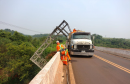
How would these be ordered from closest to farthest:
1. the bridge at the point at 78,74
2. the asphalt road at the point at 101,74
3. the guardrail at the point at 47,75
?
the guardrail at the point at 47,75 → the bridge at the point at 78,74 → the asphalt road at the point at 101,74

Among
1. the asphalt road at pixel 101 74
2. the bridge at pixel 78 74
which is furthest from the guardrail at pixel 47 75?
the asphalt road at pixel 101 74

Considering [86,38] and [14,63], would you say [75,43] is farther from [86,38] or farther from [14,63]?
[14,63]

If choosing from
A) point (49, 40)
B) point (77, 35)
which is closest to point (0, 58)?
point (49, 40)

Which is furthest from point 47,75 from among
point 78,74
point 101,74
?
point 101,74

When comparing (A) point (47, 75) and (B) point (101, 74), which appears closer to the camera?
(A) point (47, 75)

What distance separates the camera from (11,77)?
1032 inches

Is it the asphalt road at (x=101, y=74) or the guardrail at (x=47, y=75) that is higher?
the guardrail at (x=47, y=75)

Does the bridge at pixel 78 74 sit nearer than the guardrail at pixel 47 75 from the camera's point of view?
No

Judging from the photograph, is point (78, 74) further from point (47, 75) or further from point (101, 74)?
point (47, 75)

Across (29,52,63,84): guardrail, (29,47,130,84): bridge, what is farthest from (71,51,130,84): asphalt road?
(29,52,63,84): guardrail

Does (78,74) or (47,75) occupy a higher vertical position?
(47,75)

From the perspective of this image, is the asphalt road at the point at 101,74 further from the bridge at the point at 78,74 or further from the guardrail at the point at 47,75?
the guardrail at the point at 47,75

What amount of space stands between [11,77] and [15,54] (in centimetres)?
702

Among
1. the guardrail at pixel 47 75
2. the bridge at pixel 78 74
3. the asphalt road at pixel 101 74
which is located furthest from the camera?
the asphalt road at pixel 101 74
